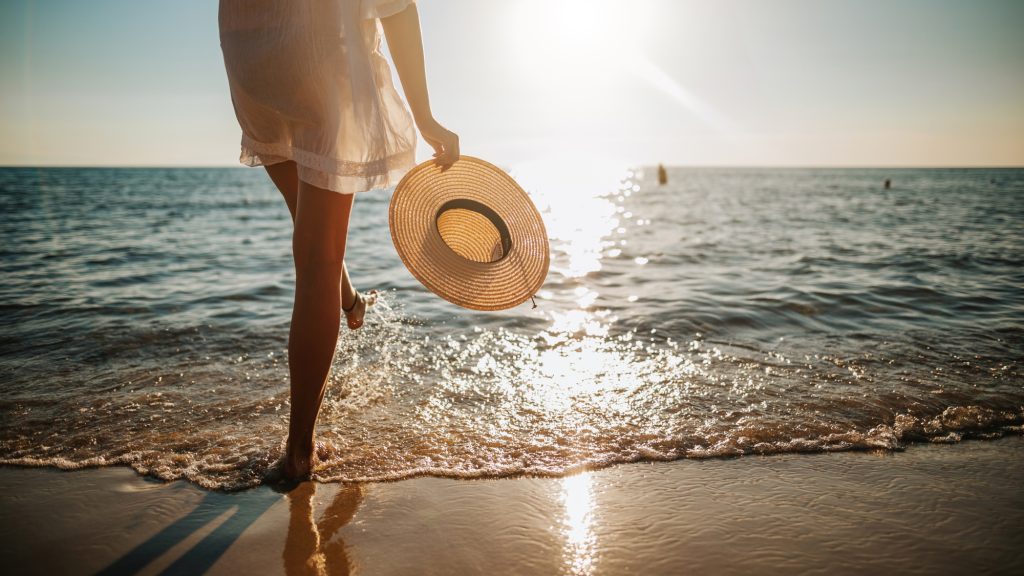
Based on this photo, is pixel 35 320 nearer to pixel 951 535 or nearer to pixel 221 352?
pixel 221 352

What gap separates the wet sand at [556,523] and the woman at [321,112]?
0.42 m

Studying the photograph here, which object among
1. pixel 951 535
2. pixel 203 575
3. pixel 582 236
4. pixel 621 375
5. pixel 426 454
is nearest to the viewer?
pixel 203 575

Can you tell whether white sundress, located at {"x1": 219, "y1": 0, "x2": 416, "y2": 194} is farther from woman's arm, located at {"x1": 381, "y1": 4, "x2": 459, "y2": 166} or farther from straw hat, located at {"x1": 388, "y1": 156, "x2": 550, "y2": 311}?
straw hat, located at {"x1": 388, "y1": 156, "x2": 550, "y2": 311}

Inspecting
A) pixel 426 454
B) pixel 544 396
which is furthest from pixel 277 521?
pixel 544 396

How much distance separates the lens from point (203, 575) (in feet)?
4.93

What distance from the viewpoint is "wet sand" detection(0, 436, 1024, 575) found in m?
1.57

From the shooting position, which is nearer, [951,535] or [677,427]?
[951,535]

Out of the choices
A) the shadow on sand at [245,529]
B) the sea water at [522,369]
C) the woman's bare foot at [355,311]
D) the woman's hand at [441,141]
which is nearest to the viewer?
the shadow on sand at [245,529]

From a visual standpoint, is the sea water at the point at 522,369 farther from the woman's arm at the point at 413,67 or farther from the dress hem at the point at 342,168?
the woman's arm at the point at 413,67

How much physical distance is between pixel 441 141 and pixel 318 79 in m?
0.49

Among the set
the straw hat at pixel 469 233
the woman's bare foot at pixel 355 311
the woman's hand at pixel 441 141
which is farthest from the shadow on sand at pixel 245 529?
the woman's hand at pixel 441 141

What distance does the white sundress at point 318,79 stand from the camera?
1.63 m

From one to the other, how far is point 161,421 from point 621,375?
7.62ft

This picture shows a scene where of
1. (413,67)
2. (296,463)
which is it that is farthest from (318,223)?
(296,463)
